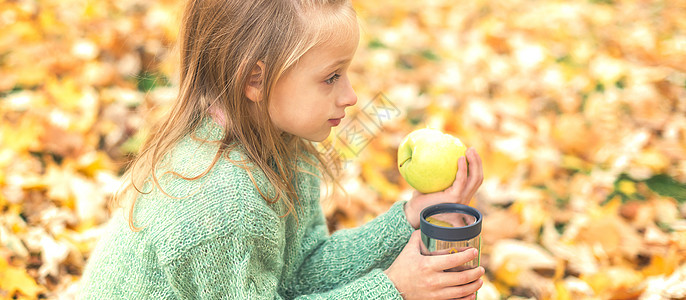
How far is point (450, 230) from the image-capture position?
1.12 m

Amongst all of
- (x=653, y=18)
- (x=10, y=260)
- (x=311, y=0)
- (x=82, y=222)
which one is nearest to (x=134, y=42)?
(x=82, y=222)

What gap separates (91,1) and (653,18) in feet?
10.3

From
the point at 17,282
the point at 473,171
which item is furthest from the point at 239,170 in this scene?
the point at 17,282

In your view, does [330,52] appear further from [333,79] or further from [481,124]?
[481,124]

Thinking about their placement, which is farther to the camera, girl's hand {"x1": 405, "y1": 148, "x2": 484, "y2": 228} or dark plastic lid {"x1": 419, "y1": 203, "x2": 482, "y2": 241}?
girl's hand {"x1": 405, "y1": 148, "x2": 484, "y2": 228}

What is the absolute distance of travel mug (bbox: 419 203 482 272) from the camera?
3.71ft

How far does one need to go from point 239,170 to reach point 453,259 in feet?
1.49

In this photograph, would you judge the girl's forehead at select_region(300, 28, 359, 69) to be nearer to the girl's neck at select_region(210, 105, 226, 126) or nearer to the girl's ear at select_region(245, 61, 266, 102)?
the girl's ear at select_region(245, 61, 266, 102)

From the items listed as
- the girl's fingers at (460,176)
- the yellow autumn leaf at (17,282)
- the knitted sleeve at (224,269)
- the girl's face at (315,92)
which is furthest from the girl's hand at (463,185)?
the yellow autumn leaf at (17,282)

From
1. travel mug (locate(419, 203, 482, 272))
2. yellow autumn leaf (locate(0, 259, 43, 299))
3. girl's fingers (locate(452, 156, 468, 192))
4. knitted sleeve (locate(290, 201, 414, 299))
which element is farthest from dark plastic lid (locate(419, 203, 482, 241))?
yellow autumn leaf (locate(0, 259, 43, 299))

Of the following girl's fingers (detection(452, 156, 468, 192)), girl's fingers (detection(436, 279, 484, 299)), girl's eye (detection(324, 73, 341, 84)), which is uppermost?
girl's eye (detection(324, 73, 341, 84))

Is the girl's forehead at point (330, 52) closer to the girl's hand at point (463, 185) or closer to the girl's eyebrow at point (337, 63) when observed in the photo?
the girl's eyebrow at point (337, 63)

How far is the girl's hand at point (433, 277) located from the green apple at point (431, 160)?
163mm

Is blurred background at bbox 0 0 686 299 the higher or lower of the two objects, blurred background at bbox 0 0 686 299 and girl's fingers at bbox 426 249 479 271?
the lower
